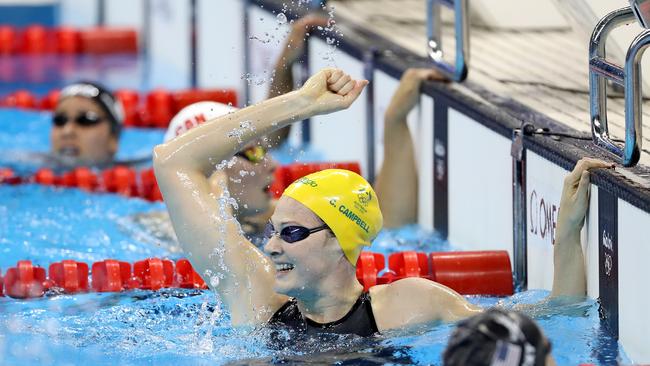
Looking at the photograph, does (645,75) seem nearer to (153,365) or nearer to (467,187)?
(467,187)

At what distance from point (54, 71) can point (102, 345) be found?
272 inches

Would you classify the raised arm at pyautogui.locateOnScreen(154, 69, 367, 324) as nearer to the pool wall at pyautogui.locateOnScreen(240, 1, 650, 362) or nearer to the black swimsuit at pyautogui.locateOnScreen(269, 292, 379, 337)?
the black swimsuit at pyautogui.locateOnScreen(269, 292, 379, 337)

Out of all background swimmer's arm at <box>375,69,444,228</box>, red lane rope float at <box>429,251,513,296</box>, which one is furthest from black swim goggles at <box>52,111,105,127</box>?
red lane rope float at <box>429,251,513,296</box>

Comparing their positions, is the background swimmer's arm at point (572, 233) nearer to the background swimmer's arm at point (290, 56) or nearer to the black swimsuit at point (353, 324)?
the black swimsuit at point (353, 324)

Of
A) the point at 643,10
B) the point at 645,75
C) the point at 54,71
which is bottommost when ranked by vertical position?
the point at 54,71

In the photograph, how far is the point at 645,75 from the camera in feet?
14.0

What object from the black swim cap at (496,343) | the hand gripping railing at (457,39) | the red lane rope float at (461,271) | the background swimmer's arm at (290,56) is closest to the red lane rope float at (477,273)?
the red lane rope float at (461,271)

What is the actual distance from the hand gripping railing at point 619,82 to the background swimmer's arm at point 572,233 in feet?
0.35

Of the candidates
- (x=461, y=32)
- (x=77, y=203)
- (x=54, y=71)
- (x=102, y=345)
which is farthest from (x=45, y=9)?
(x=102, y=345)

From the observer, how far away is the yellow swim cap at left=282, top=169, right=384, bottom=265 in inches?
130

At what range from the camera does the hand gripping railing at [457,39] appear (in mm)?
4723

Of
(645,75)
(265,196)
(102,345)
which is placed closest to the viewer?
(102,345)

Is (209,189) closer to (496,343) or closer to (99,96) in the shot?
(496,343)

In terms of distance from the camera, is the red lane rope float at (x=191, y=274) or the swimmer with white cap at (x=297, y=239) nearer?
the swimmer with white cap at (x=297, y=239)
